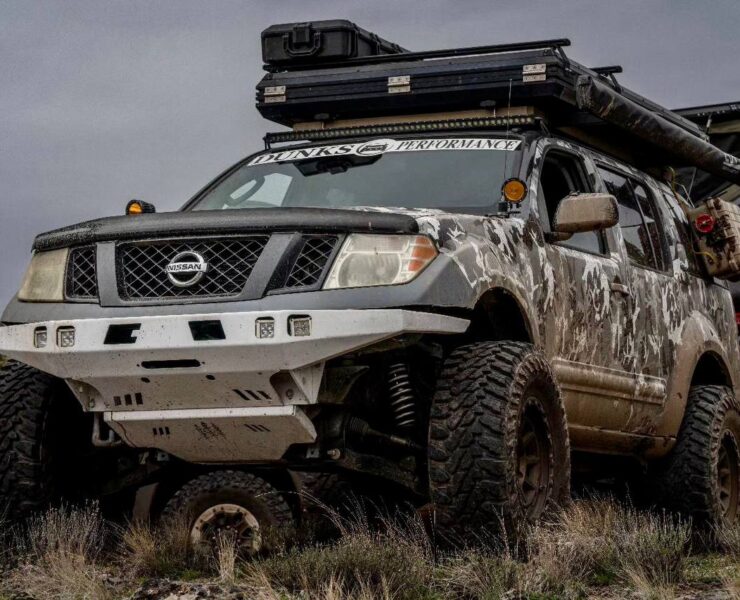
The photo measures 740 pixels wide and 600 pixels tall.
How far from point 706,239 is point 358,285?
4453mm

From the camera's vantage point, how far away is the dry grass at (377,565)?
17.7 feet

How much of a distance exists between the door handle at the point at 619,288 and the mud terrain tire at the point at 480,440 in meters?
1.73

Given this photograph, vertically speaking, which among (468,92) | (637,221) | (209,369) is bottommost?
(209,369)

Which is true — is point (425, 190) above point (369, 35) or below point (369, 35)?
below

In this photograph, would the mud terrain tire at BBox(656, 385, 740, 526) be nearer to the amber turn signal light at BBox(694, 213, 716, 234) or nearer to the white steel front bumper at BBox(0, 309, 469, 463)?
the amber turn signal light at BBox(694, 213, 716, 234)

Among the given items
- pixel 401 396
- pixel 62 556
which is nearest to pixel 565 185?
pixel 401 396

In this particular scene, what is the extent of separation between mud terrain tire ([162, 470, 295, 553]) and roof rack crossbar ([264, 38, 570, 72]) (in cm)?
277

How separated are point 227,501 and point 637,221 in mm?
3179

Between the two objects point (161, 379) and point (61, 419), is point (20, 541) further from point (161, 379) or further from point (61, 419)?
point (161, 379)

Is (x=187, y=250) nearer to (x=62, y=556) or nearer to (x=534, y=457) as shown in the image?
(x=62, y=556)

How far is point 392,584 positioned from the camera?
17.4 feet

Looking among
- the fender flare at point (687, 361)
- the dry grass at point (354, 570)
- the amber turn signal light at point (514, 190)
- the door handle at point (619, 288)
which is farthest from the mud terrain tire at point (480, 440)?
the fender flare at point (687, 361)

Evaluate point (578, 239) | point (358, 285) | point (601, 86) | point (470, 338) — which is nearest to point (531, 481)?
point (470, 338)

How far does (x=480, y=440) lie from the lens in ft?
19.7
